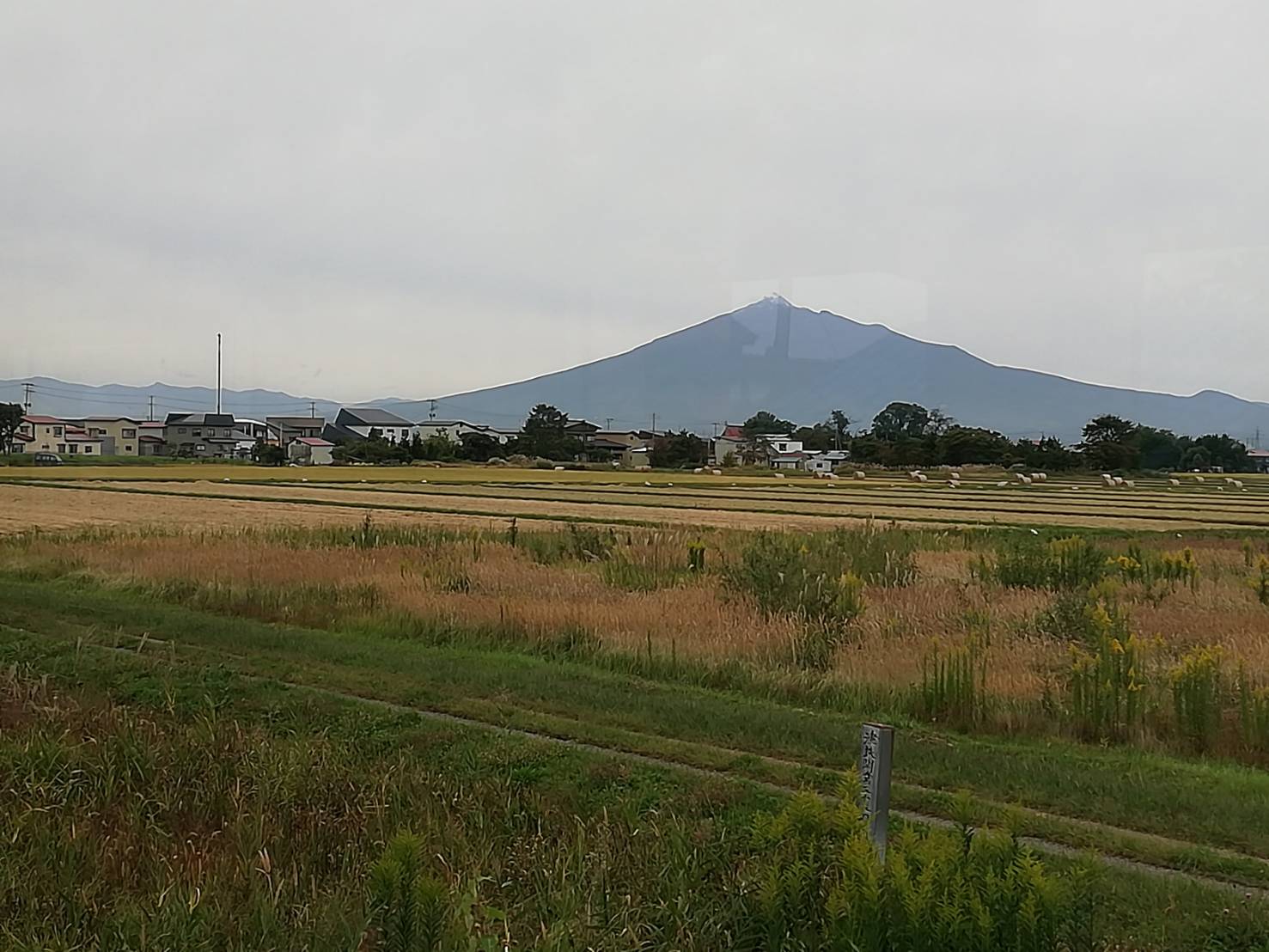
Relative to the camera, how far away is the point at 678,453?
418 ft

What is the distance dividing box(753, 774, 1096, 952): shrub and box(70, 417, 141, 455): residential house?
161602 mm

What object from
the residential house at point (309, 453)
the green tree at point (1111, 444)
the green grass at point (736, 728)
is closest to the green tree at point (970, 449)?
the green tree at point (1111, 444)

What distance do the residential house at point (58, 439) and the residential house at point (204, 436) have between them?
8539mm

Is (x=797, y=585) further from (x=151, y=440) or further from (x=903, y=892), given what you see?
(x=151, y=440)

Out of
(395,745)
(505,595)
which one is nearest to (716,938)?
(395,745)

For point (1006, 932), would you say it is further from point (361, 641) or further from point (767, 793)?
point (361, 641)

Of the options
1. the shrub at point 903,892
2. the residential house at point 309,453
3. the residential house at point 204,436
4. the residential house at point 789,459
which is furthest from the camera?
the residential house at point 204,436

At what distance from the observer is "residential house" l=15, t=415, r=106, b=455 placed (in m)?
144

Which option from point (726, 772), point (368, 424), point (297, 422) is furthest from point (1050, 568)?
point (368, 424)

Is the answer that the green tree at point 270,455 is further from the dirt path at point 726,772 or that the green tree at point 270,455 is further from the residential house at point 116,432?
the dirt path at point 726,772

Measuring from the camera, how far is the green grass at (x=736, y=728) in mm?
6453

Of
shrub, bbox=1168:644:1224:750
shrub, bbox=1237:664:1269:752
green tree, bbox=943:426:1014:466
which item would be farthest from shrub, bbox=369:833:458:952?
green tree, bbox=943:426:1014:466

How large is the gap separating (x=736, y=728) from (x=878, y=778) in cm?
447

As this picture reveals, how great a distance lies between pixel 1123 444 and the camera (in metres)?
114
